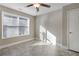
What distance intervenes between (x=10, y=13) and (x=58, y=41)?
1929mm

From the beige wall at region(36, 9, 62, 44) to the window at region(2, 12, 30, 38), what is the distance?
0.52 meters

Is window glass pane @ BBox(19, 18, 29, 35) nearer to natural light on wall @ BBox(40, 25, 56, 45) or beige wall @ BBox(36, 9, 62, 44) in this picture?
beige wall @ BBox(36, 9, 62, 44)

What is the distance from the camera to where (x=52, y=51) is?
3488 millimetres

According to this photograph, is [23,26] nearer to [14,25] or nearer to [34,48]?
[14,25]

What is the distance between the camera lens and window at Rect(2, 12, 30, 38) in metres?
3.80

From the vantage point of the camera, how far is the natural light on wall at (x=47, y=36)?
141 inches

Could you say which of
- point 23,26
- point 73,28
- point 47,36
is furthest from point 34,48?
point 73,28

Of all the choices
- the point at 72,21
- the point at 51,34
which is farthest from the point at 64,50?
the point at 72,21

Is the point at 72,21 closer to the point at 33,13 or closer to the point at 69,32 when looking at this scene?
the point at 69,32

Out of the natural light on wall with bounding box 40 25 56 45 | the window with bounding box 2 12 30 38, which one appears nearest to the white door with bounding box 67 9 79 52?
the natural light on wall with bounding box 40 25 56 45

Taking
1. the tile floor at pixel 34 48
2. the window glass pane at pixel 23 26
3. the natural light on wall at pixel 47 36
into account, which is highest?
the window glass pane at pixel 23 26

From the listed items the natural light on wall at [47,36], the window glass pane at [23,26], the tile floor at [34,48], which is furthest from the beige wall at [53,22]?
the window glass pane at [23,26]

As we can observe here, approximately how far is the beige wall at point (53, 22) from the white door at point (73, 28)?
344 millimetres

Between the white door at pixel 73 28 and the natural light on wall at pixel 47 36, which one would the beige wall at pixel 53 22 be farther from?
the white door at pixel 73 28
